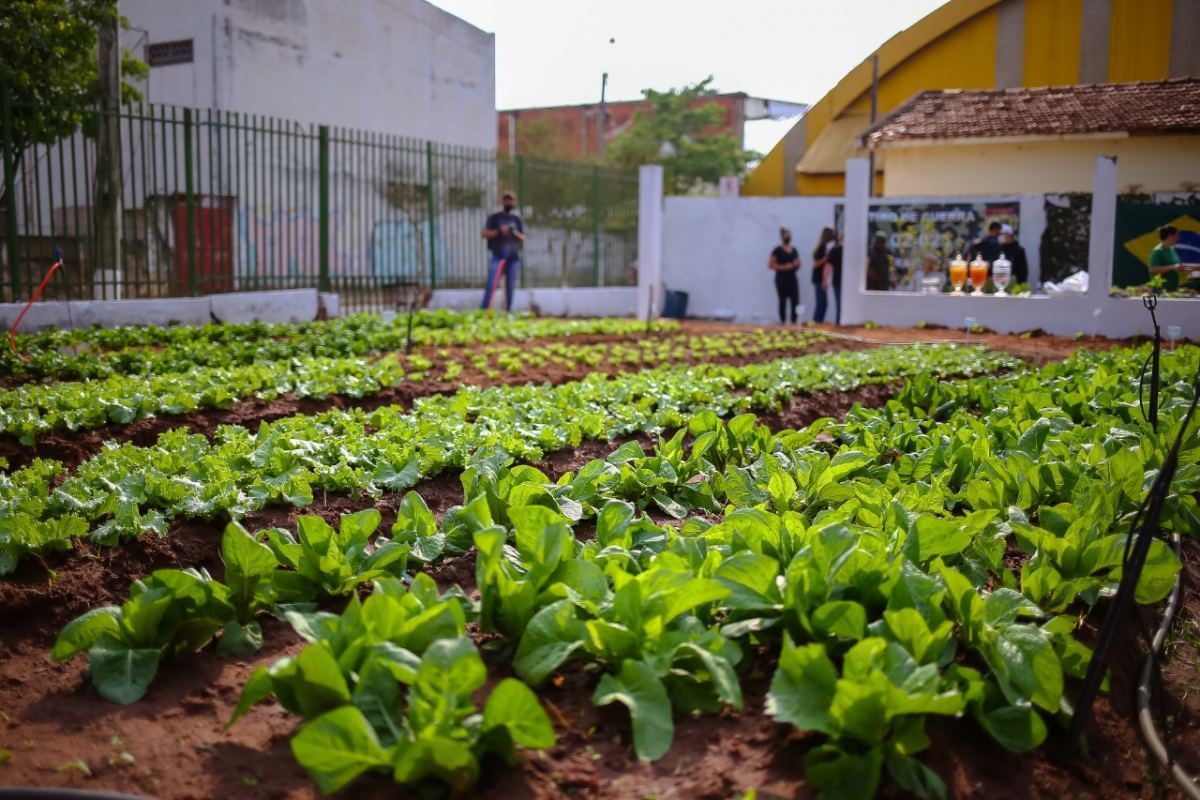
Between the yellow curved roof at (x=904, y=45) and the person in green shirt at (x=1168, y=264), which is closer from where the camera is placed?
the person in green shirt at (x=1168, y=264)

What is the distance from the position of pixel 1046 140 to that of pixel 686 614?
70.1 ft

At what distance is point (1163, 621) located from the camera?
372 cm

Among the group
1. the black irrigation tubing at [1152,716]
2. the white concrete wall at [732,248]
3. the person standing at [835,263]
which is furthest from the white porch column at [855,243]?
the black irrigation tubing at [1152,716]

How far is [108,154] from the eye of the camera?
1388 centimetres

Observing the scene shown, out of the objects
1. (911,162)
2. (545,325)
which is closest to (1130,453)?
(545,325)

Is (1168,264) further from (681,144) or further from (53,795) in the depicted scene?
(681,144)

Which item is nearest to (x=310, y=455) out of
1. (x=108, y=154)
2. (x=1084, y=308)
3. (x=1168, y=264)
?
(x=108, y=154)

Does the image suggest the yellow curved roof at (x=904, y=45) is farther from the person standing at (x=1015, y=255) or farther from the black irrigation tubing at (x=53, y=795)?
the black irrigation tubing at (x=53, y=795)

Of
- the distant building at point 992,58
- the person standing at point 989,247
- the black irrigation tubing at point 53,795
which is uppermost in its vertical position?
the distant building at point 992,58

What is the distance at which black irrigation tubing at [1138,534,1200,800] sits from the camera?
2910 millimetres

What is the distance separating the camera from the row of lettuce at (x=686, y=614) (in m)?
2.55

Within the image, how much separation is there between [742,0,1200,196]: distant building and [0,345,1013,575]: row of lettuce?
2421 cm

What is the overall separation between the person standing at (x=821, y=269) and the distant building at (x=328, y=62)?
1274 centimetres

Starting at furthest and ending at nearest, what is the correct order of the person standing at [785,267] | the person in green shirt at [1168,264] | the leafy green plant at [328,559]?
the person standing at [785,267], the person in green shirt at [1168,264], the leafy green plant at [328,559]
